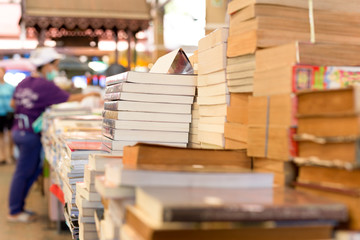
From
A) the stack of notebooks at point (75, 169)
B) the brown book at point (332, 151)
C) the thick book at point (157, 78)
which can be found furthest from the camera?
the stack of notebooks at point (75, 169)

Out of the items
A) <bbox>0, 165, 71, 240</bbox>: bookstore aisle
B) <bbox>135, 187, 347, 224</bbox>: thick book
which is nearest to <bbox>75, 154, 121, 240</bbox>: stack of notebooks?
<bbox>135, 187, 347, 224</bbox>: thick book

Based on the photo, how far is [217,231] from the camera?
44.3 inches

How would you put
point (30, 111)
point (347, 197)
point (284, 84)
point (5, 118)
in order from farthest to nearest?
point (5, 118)
point (30, 111)
point (284, 84)
point (347, 197)

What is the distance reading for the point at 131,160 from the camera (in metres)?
1.64

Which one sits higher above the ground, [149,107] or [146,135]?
[149,107]

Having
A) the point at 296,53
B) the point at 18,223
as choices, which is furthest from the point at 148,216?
the point at 18,223

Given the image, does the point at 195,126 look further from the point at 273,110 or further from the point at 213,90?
the point at 273,110

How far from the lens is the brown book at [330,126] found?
1.21 m

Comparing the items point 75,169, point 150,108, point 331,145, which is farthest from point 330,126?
point 75,169

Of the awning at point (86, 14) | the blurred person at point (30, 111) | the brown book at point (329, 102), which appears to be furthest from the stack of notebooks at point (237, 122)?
the awning at point (86, 14)

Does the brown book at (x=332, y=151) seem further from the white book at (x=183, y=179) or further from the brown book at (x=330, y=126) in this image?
the white book at (x=183, y=179)

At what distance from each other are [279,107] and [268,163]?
0.22 meters

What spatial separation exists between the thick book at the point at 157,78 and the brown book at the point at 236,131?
44 centimetres

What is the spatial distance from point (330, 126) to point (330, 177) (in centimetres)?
14
